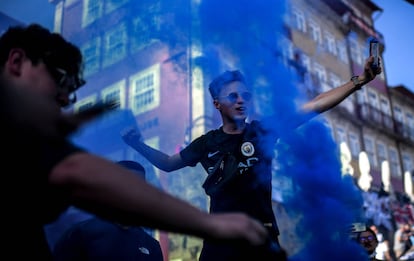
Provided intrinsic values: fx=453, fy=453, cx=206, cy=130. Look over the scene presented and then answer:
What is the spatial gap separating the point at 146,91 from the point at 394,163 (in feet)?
65.0

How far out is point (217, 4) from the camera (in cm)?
468

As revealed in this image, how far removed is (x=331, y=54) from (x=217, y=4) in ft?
64.8

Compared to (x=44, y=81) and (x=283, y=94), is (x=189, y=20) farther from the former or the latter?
(x=44, y=81)

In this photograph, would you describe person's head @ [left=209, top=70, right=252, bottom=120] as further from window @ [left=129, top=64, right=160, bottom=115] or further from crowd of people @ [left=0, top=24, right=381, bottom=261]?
window @ [left=129, top=64, right=160, bottom=115]

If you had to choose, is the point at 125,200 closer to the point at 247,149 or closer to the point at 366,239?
the point at 247,149

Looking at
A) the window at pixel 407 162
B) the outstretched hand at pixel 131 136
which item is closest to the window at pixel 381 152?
the window at pixel 407 162

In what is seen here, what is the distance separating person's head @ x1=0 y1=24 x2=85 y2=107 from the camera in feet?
3.68

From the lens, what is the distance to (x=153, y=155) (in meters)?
→ 2.90

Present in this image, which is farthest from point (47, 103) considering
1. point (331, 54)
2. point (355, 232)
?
point (331, 54)

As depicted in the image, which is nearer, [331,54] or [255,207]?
[255,207]

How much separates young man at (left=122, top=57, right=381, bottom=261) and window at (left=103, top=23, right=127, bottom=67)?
3.18 metres

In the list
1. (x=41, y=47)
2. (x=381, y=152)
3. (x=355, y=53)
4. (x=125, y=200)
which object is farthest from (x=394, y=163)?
(x=125, y=200)

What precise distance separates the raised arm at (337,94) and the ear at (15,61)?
1.81 meters

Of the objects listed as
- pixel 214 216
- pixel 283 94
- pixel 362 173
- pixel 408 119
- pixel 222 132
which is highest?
pixel 408 119
